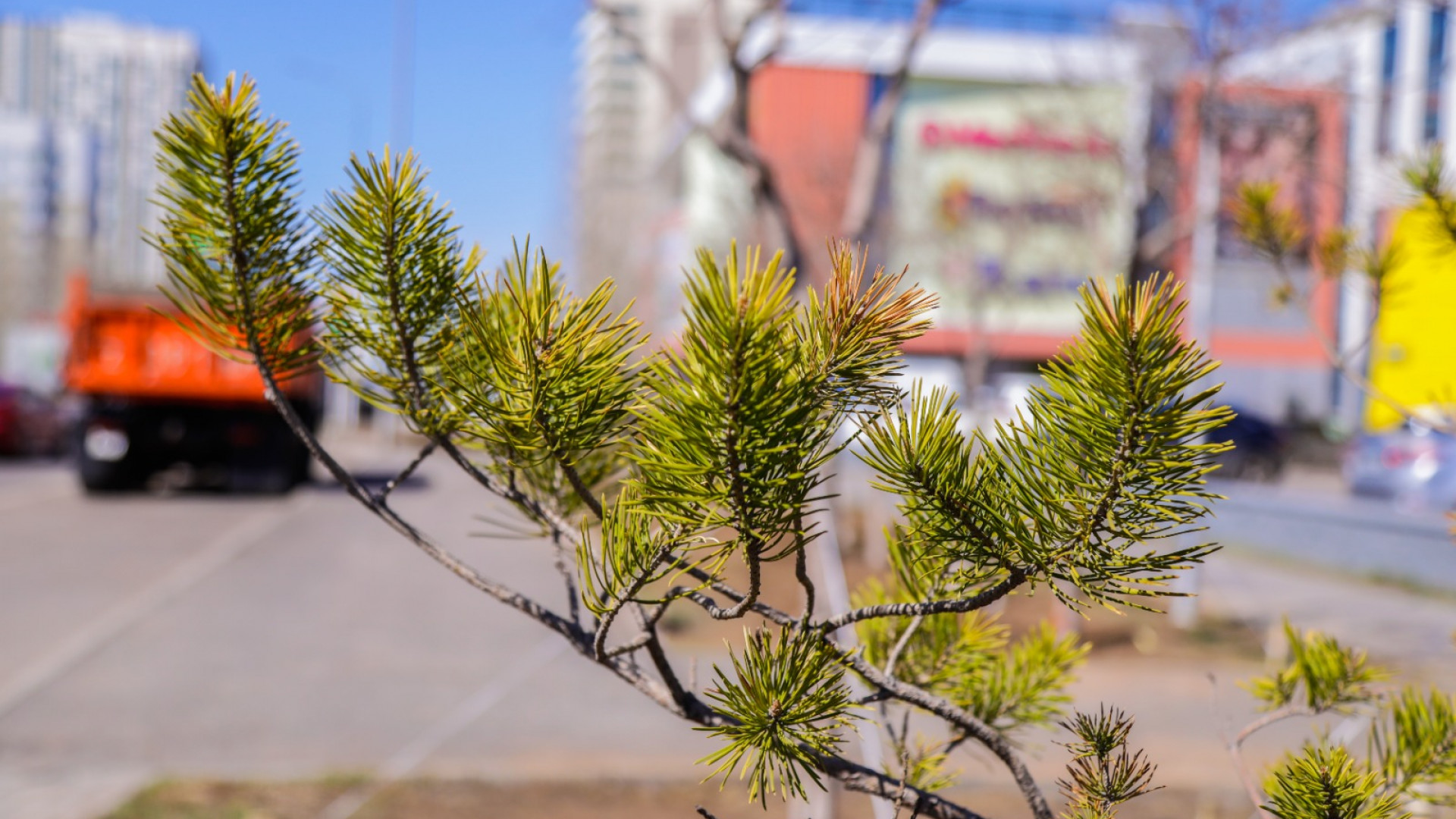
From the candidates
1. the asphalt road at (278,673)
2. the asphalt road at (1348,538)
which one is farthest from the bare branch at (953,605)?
the asphalt road at (1348,538)

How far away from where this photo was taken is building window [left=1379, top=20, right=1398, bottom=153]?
8.57 m

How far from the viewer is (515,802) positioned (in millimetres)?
5242

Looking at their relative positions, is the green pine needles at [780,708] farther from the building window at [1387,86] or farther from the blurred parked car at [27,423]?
the blurred parked car at [27,423]

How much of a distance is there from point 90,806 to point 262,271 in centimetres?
452

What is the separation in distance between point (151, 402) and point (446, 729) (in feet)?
39.0

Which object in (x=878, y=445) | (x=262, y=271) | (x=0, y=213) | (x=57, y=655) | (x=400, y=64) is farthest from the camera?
(x=0, y=213)

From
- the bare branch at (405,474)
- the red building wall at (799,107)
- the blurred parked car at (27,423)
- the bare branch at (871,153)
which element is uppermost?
the red building wall at (799,107)

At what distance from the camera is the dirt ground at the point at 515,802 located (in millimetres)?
5035

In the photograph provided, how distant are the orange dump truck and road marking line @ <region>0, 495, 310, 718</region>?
2.81 meters

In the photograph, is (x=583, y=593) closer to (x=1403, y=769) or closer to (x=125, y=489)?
(x=1403, y=769)

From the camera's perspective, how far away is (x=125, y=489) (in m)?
17.0

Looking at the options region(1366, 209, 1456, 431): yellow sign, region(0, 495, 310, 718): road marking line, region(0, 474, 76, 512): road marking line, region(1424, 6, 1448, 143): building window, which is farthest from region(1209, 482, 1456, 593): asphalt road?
region(0, 474, 76, 512): road marking line

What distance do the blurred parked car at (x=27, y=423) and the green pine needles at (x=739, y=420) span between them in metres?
24.9

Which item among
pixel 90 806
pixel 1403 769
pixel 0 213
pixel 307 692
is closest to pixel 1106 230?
pixel 307 692
